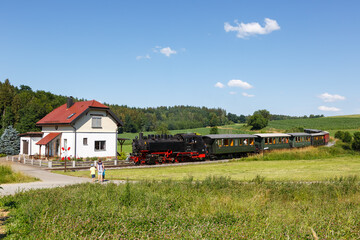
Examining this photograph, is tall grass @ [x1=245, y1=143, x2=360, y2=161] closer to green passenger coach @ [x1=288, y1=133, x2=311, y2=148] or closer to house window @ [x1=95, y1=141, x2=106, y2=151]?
green passenger coach @ [x1=288, y1=133, x2=311, y2=148]

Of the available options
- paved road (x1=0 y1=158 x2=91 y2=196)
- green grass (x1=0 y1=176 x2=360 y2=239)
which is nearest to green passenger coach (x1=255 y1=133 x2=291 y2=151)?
paved road (x1=0 y1=158 x2=91 y2=196)

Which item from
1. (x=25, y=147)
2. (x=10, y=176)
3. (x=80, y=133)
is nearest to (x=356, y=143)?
(x=80, y=133)

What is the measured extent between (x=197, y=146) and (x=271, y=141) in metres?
12.5

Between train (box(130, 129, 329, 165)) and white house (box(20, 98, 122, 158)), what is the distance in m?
6.00

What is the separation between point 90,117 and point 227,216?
31.1 m

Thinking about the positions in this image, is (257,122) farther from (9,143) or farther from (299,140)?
(9,143)

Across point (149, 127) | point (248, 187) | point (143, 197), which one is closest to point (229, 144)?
point (248, 187)

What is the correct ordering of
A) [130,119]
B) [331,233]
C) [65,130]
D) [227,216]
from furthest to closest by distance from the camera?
[130,119] < [65,130] < [227,216] < [331,233]

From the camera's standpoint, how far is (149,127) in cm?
11788

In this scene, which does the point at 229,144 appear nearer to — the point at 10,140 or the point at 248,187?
the point at 248,187

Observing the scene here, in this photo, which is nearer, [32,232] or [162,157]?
[32,232]

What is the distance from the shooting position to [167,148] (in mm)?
31781

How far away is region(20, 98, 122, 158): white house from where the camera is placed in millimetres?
35188

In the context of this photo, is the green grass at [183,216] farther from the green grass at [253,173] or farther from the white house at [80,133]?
the white house at [80,133]
